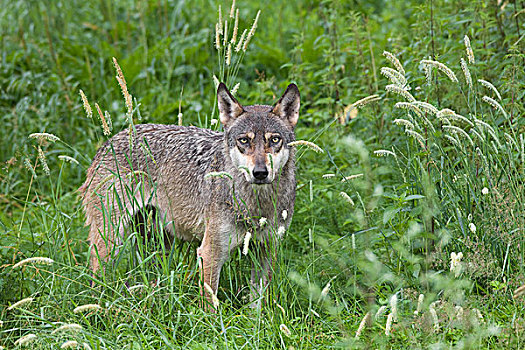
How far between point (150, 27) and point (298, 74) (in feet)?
11.4

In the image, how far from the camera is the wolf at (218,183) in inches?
193

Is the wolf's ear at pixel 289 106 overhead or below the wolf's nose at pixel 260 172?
overhead

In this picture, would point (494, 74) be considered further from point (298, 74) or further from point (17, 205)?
point (17, 205)

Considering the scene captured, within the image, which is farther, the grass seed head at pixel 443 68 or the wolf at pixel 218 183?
the wolf at pixel 218 183

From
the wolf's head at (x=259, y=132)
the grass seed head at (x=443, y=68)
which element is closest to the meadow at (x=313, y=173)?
the grass seed head at (x=443, y=68)

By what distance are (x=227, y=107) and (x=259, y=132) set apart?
444mm

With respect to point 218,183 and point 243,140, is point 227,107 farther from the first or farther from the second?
point 218,183

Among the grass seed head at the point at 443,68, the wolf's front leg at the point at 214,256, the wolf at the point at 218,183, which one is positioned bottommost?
the wolf's front leg at the point at 214,256

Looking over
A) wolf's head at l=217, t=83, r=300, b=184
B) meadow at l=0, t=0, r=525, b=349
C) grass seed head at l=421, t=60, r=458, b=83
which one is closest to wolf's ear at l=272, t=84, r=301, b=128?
wolf's head at l=217, t=83, r=300, b=184

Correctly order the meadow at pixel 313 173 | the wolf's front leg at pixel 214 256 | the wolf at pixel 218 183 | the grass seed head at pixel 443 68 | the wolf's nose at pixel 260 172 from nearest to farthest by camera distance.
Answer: the meadow at pixel 313 173
the grass seed head at pixel 443 68
the wolf's nose at pixel 260 172
the wolf at pixel 218 183
the wolf's front leg at pixel 214 256

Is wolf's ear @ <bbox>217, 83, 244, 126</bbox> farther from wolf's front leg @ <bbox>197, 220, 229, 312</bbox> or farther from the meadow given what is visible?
wolf's front leg @ <bbox>197, 220, 229, 312</bbox>

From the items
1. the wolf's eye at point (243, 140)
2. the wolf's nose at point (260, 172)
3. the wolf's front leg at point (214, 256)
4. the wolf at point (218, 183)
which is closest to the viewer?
the wolf's nose at point (260, 172)

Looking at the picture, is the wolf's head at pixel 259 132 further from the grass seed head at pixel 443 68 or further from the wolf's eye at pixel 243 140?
the grass seed head at pixel 443 68

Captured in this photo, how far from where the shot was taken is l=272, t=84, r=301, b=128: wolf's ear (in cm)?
530
